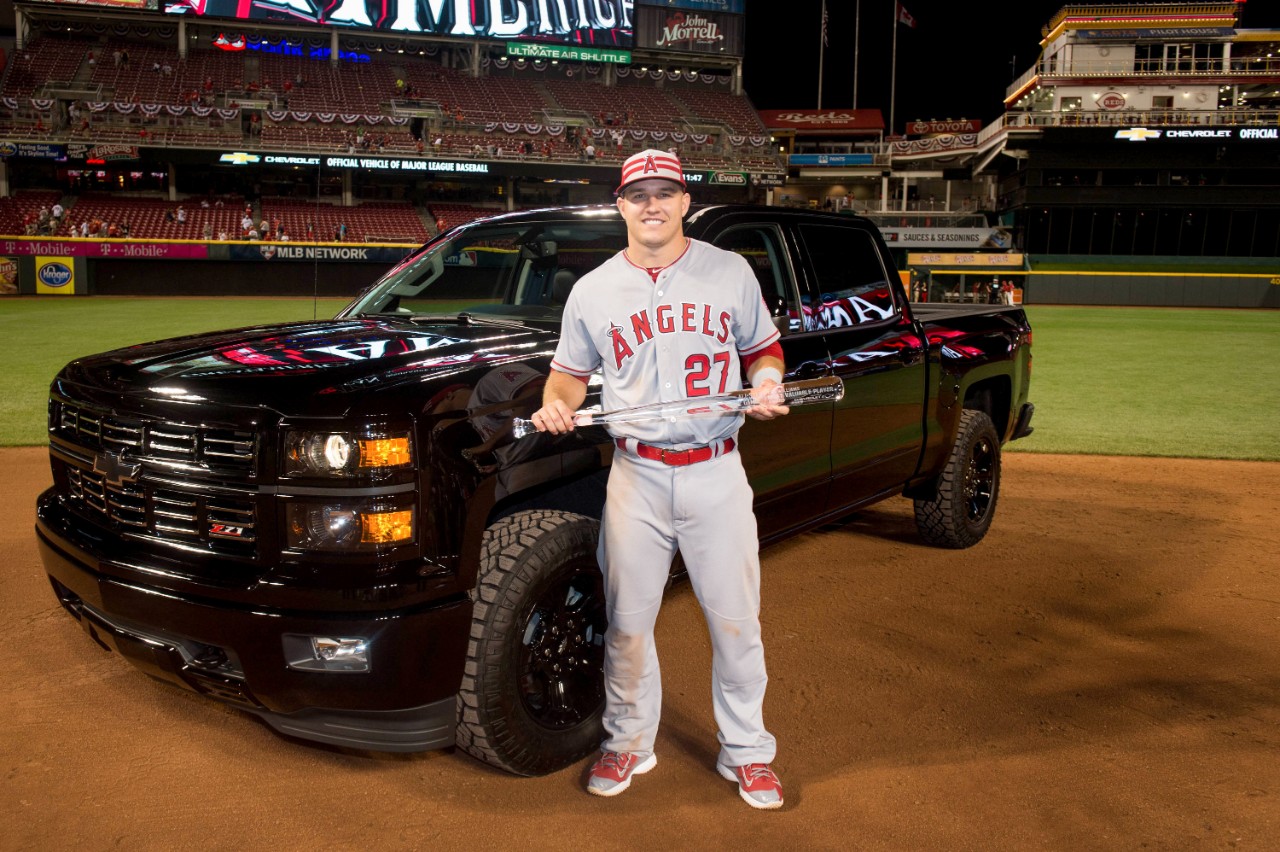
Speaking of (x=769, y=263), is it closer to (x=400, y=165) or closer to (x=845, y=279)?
(x=845, y=279)

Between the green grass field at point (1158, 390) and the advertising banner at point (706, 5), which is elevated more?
the advertising banner at point (706, 5)

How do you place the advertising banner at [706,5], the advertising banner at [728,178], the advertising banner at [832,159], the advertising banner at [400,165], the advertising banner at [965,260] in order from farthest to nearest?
1. the advertising banner at [832,159]
2. the advertising banner at [706,5]
3. the advertising banner at [728,178]
4. the advertising banner at [400,165]
5. the advertising banner at [965,260]

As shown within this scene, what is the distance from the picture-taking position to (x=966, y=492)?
5477mm

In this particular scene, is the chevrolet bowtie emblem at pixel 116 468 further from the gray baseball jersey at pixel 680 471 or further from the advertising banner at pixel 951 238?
the advertising banner at pixel 951 238

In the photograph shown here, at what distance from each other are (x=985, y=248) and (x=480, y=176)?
72.1 feet

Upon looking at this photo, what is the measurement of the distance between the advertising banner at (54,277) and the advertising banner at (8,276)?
0.58 m

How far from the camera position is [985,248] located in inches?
1542

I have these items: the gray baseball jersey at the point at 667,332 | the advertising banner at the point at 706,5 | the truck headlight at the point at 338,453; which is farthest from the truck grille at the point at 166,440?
the advertising banner at the point at 706,5

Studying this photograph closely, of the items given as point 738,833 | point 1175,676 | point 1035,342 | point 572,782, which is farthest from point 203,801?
point 1035,342

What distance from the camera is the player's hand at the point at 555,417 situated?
8.71ft

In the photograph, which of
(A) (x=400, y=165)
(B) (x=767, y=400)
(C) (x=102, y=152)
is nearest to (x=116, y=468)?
(B) (x=767, y=400)

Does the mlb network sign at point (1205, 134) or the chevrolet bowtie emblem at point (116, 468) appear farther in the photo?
the mlb network sign at point (1205, 134)

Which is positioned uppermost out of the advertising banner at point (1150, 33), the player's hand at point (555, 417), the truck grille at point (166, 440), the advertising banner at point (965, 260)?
the advertising banner at point (1150, 33)

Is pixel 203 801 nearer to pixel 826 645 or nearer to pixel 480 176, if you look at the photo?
pixel 826 645
